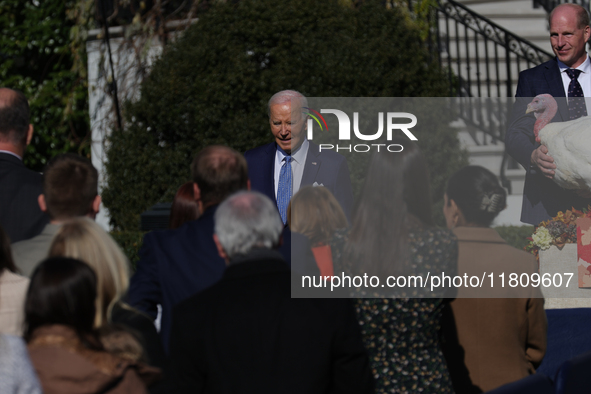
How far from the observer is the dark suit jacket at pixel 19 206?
3.32 metres

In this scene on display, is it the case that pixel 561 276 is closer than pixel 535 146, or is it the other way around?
pixel 535 146

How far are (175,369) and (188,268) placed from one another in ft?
1.70

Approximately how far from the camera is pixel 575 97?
3771mm

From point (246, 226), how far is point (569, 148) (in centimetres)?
188

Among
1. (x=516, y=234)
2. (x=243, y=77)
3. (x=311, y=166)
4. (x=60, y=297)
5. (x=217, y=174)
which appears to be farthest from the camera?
(x=243, y=77)

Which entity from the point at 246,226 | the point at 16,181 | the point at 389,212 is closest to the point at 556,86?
Result: the point at 389,212

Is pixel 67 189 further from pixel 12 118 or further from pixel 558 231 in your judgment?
pixel 558 231

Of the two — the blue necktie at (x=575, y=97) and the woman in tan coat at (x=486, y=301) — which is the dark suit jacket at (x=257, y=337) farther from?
the blue necktie at (x=575, y=97)

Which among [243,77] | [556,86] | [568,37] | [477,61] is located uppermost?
[477,61]

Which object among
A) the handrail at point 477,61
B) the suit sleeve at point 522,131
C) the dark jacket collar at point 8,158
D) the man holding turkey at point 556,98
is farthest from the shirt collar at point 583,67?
the handrail at point 477,61

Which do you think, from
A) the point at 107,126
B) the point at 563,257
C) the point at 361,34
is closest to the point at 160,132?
the point at 107,126

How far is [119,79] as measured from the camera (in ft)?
27.9

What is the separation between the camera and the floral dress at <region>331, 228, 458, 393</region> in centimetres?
250

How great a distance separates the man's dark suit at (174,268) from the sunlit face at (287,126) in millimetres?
1195
